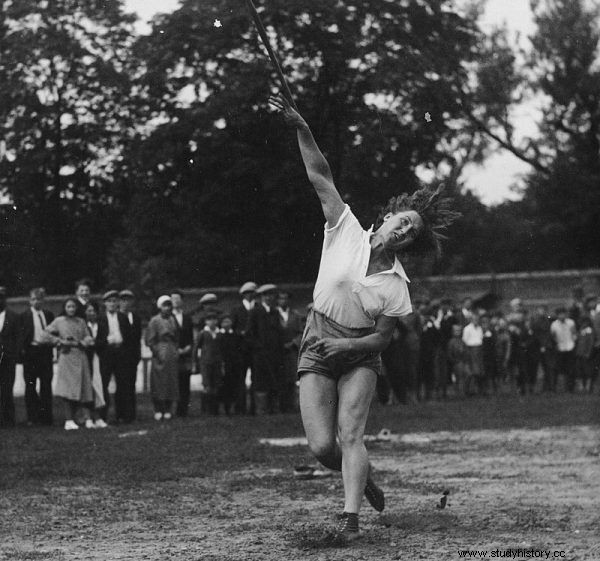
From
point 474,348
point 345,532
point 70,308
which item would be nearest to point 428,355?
point 474,348

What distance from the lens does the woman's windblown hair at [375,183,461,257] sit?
6742 mm

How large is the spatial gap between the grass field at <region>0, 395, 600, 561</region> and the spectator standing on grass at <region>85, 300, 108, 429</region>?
2.56 ft

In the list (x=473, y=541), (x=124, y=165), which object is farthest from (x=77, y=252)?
Result: (x=473, y=541)

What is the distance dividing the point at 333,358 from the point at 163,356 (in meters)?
9.72

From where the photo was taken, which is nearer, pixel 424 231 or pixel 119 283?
pixel 424 231

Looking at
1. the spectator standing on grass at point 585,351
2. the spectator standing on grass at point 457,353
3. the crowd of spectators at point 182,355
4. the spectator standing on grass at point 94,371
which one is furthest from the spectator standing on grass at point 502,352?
the spectator standing on grass at point 94,371

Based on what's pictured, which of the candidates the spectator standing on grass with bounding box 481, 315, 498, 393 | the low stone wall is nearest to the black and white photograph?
the spectator standing on grass with bounding box 481, 315, 498, 393

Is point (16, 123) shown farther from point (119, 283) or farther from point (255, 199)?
point (119, 283)

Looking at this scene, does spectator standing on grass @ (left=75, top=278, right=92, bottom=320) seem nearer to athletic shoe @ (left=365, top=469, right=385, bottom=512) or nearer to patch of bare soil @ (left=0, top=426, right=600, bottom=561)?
patch of bare soil @ (left=0, top=426, right=600, bottom=561)

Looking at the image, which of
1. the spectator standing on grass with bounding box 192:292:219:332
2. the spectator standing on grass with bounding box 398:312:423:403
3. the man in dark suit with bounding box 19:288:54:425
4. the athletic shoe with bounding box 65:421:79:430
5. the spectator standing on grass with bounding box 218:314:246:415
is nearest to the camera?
the athletic shoe with bounding box 65:421:79:430

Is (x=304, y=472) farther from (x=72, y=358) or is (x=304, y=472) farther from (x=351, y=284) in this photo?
(x=72, y=358)

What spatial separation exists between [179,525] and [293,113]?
233 centimetres

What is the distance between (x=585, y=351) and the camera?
23.8 metres

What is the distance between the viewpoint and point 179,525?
23.0 ft
